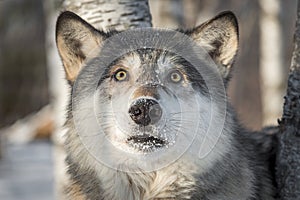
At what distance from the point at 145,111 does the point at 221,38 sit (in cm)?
88

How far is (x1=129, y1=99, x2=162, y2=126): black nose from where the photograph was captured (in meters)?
3.38

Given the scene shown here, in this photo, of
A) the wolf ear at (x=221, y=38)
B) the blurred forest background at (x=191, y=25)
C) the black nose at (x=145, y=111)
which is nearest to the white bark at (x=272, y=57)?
the blurred forest background at (x=191, y=25)

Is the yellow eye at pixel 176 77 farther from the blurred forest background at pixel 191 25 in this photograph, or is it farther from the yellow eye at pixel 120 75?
the blurred forest background at pixel 191 25

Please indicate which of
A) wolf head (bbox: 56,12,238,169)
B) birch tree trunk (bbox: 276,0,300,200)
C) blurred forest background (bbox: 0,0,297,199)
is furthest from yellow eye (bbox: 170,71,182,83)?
blurred forest background (bbox: 0,0,297,199)

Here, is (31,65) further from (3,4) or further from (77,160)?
(77,160)

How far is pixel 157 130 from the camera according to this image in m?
3.50

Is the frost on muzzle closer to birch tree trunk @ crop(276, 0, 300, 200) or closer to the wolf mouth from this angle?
the wolf mouth

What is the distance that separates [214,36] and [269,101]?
6425 millimetres

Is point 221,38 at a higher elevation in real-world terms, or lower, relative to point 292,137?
higher

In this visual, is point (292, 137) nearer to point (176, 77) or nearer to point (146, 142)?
point (176, 77)

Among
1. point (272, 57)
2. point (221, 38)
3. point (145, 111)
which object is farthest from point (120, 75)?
point (272, 57)

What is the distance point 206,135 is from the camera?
3781 millimetres

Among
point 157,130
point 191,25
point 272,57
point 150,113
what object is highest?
point 191,25

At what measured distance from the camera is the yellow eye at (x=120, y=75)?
3739 millimetres
